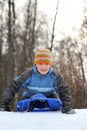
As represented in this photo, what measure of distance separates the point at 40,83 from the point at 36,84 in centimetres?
5

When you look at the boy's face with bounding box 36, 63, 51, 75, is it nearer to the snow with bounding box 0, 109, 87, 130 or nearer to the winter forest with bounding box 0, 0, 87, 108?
the snow with bounding box 0, 109, 87, 130

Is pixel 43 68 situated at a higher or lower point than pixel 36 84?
higher

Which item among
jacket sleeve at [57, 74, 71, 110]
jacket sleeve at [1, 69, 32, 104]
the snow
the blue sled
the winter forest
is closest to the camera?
the snow

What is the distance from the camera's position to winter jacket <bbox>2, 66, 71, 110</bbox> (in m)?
5.36

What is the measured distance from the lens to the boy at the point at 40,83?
5.36m

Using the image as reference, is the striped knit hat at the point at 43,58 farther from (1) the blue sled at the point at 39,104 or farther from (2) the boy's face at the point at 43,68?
(1) the blue sled at the point at 39,104

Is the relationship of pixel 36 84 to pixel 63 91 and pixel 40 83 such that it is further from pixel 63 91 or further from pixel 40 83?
pixel 63 91

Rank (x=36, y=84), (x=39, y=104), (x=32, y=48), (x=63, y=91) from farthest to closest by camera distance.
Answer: (x=32, y=48) < (x=36, y=84) < (x=63, y=91) < (x=39, y=104)

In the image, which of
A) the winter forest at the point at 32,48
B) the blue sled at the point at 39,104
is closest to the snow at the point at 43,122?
the blue sled at the point at 39,104

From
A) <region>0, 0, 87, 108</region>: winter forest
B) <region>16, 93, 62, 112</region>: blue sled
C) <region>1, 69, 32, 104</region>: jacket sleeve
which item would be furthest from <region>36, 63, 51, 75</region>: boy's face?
<region>0, 0, 87, 108</region>: winter forest

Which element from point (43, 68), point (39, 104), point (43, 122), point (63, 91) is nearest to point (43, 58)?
point (43, 68)

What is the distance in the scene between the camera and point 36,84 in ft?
18.0

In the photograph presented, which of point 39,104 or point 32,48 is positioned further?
point 32,48

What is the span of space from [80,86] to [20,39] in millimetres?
12669
